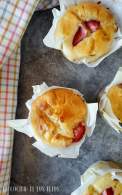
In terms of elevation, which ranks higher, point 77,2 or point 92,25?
point 77,2

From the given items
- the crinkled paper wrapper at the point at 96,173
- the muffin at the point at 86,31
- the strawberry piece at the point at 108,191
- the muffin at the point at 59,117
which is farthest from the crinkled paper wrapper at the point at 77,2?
the strawberry piece at the point at 108,191

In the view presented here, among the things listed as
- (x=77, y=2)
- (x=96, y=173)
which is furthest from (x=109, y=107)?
(x=77, y=2)

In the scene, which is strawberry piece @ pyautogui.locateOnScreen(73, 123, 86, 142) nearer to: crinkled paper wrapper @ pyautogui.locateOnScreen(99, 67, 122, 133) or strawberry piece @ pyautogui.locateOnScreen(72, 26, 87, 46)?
crinkled paper wrapper @ pyautogui.locateOnScreen(99, 67, 122, 133)

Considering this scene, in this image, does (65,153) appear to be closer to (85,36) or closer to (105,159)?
(105,159)

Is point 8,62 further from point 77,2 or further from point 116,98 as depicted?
point 116,98

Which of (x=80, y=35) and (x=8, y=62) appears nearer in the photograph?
(x=80, y=35)
